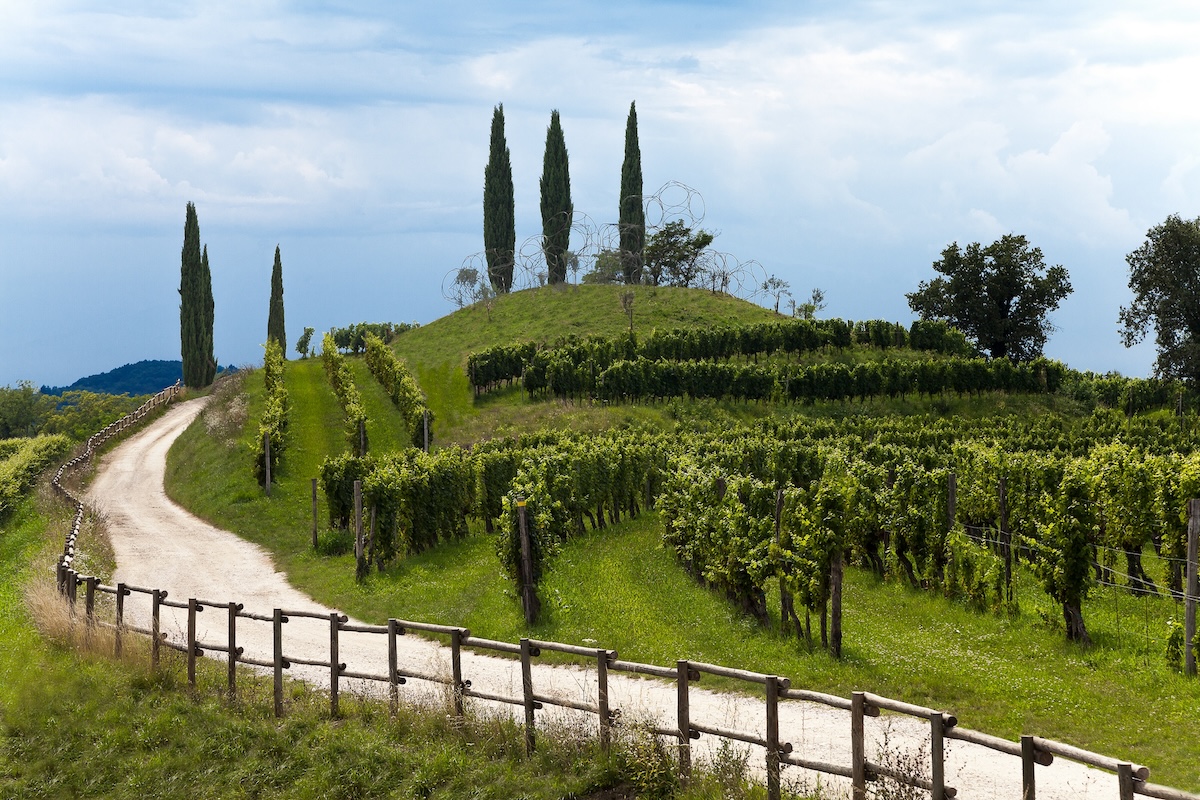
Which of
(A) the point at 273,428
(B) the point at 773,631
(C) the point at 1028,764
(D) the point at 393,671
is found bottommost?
(B) the point at 773,631

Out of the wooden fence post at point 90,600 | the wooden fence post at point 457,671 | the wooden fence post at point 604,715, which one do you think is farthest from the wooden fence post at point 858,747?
the wooden fence post at point 90,600

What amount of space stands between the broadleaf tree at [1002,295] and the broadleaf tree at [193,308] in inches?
2220

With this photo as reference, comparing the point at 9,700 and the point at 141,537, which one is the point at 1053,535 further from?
the point at 141,537

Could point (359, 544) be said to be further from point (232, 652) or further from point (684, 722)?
point (684, 722)

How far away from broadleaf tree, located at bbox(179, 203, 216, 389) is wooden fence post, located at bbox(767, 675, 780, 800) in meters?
75.4

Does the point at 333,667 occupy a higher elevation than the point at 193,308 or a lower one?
lower

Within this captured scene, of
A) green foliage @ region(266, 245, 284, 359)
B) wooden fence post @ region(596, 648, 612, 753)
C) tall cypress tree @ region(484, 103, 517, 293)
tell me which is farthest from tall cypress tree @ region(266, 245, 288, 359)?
wooden fence post @ region(596, 648, 612, 753)

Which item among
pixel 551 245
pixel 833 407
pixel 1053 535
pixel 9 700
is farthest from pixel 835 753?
pixel 551 245

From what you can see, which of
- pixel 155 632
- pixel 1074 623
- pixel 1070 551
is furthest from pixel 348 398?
pixel 1074 623

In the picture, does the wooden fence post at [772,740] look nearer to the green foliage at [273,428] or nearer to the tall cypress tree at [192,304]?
the green foliage at [273,428]

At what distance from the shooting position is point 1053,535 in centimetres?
1978

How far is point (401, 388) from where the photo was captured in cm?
5553

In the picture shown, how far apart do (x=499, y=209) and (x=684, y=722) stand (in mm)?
83673

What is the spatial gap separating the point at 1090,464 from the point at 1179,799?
17391 mm
